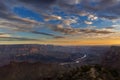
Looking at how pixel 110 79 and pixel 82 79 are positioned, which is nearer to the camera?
pixel 82 79

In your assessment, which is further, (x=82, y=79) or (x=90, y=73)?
(x=90, y=73)

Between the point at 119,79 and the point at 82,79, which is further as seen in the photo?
the point at 119,79

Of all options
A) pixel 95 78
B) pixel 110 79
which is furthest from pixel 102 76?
pixel 95 78

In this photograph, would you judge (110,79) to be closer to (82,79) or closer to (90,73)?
(90,73)

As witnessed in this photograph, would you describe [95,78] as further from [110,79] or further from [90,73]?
[110,79]

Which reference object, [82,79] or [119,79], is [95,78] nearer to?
[82,79]

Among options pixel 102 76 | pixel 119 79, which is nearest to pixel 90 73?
Result: pixel 102 76

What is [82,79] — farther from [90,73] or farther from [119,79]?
[119,79]
